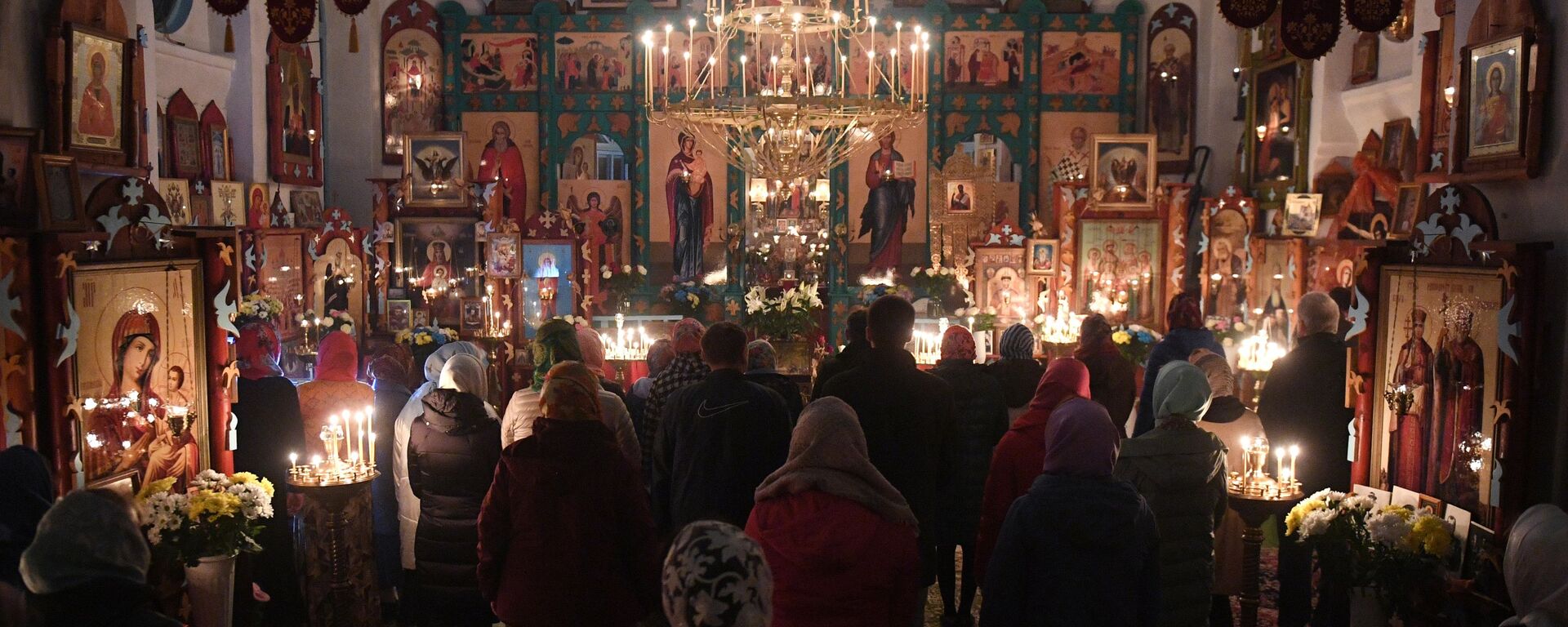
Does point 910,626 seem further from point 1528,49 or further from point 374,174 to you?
point 374,174

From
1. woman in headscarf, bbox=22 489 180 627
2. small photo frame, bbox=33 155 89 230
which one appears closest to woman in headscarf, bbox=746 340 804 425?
small photo frame, bbox=33 155 89 230

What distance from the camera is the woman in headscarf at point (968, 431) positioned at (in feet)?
20.0

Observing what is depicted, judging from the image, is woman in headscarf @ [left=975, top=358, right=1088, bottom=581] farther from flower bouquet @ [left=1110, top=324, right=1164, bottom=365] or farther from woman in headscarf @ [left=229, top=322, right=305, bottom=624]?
flower bouquet @ [left=1110, top=324, right=1164, bottom=365]

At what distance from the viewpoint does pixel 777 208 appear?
12.0 meters

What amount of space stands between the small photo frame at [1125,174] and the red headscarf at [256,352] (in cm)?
847

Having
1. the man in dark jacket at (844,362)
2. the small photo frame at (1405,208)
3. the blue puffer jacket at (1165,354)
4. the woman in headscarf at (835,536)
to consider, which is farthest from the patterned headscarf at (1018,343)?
the woman in headscarf at (835,536)

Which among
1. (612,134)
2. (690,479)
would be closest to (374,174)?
(612,134)

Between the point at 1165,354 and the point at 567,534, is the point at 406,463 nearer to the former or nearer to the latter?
the point at 567,534

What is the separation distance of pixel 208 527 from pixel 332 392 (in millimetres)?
1385

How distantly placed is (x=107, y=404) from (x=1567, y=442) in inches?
224

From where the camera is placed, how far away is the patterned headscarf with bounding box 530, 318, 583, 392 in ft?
19.4

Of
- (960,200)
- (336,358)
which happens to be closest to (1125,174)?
(960,200)

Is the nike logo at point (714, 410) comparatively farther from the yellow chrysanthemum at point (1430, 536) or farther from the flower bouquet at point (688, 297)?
the flower bouquet at point (688, 297)

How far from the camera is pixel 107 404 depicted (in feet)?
17.1
